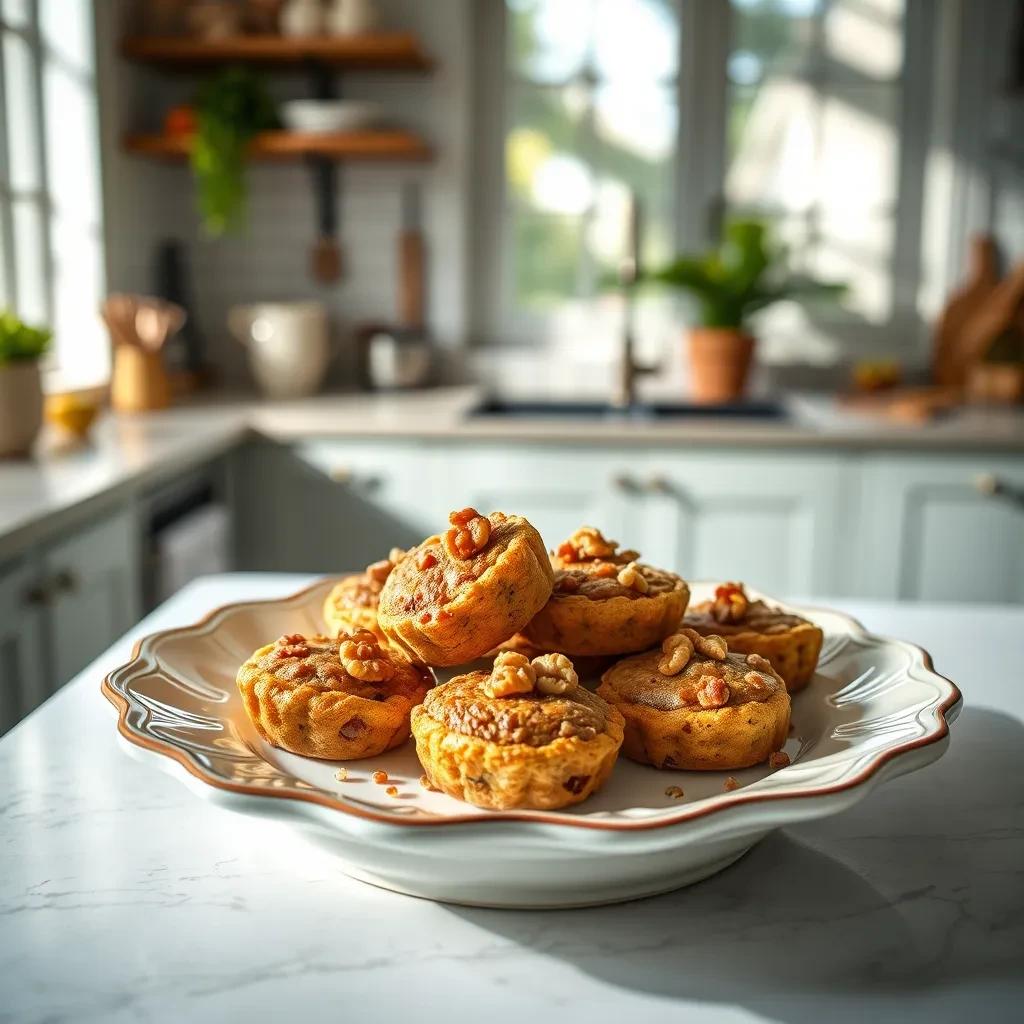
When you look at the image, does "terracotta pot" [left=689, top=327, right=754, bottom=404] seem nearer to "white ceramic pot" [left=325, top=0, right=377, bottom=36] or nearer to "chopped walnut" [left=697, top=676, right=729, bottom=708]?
"white ceramic pot" [left=325, top=0, right=377, bottom=36]

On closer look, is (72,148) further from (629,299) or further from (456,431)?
(629,299)

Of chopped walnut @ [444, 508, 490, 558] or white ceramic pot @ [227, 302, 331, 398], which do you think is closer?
chopped walnut @ [444, 508, 490, 558]

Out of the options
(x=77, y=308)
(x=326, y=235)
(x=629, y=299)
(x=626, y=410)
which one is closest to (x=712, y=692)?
(x=629, y=299)

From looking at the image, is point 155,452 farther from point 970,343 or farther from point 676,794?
point 970,343

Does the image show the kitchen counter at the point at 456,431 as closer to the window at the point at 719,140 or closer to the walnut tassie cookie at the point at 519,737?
the window at the point at 719,140

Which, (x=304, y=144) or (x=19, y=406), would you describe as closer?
(x=19, y=406)

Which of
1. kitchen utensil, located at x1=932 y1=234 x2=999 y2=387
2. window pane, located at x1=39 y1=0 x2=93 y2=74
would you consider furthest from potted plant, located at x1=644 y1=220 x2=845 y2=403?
window pane, located at x1=39 y1=0 x2=93 y2=74

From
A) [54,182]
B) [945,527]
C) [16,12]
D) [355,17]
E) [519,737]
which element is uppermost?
[355,17]
